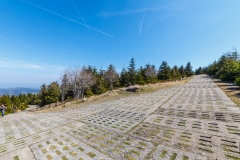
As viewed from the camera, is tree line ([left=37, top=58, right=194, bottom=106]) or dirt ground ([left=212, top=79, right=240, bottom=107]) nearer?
dirt ground ([left=212, top=79, right=240, bottom=107])

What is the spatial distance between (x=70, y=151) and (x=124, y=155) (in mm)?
1992

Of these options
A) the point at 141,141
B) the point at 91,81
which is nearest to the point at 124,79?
Result: the point at 91,81

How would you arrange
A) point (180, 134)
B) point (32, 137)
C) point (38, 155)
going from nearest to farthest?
point (38, 155) < point (180, 134) < point (32, 137)

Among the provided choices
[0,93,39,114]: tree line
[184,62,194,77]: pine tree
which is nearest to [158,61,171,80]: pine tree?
[184,62,194,77]: pine tree

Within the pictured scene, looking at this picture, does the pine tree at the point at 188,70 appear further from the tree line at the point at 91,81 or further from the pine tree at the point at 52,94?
the pine tree at the point at 52,94

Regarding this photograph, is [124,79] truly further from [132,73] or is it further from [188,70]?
[188,70]

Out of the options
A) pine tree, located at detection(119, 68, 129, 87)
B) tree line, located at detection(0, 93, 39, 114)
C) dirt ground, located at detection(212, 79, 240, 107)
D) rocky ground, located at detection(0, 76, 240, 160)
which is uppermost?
pine tree, located at detection(119, 68, 129, 87)

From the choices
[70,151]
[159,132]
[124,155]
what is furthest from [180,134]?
[70,151]

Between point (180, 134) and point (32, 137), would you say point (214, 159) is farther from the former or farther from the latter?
point (32, 137)

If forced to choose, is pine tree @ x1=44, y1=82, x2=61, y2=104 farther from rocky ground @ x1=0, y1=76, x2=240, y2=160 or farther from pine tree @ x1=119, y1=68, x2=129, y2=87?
rocky ground @ x1=0, y1=76, x2=240, y2=160

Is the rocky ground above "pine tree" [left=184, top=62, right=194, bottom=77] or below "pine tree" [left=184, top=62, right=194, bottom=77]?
below

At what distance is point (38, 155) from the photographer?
12.6 ft

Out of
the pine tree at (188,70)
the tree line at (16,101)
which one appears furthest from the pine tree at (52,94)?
the pine tree at (188,70)

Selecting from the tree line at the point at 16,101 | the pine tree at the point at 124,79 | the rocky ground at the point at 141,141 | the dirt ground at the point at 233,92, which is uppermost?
the pine tree at the point at 124,79
